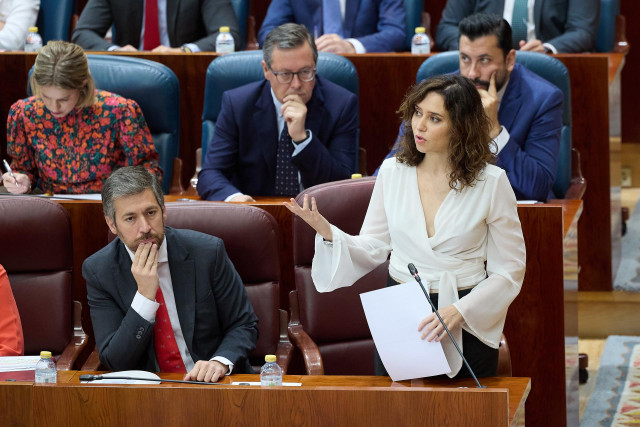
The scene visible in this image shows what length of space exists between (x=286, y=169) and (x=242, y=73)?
0.34 metres

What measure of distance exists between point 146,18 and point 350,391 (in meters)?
2.41

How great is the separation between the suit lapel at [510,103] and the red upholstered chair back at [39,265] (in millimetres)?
1088

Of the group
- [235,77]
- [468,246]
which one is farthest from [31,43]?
[468,246]

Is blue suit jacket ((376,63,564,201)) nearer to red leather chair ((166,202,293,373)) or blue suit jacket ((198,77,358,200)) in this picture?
blue suit jacket ((198,77,358,200))

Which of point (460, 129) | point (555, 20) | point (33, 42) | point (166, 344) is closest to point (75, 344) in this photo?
point (166, 344)

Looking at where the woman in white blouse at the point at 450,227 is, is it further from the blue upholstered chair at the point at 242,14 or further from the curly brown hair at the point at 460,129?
the blue upholstered chair at the point at 242,14

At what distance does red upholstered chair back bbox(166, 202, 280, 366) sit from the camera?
6.90 ft

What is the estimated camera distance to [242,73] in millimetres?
2928

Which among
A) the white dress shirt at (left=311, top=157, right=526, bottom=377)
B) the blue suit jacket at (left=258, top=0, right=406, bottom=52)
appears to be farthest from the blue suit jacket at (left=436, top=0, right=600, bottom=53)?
the white dress shirt at (left=311, top=157, right=526, bottom=377)

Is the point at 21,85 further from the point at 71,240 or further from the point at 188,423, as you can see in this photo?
the point at 188,423

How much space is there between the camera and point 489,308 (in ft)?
5.58

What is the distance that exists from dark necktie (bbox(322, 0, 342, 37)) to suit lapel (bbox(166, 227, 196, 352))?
1714 mm

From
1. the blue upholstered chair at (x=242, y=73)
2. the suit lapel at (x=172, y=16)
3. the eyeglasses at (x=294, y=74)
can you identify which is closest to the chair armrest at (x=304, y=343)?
the eyeglasses at (x=294, y=74)

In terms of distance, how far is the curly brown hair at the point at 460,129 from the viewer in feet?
5.64
